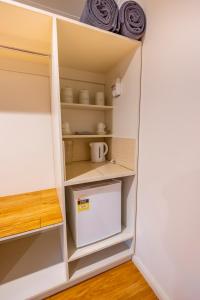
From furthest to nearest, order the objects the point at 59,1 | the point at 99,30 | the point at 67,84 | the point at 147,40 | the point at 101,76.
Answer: the point at 101,76, the point at 67,84, the point at 59,1, the point at 147,40, the point at 99,30

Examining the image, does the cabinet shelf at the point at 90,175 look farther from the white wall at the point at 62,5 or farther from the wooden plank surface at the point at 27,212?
the white wall at the point at 62,5

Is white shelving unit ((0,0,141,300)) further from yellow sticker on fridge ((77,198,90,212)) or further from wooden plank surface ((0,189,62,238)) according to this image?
yellow sticker on fridge ((77,198,90,212))

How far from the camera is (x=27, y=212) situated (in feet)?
3.33

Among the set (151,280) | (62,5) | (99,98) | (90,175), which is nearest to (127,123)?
(99,98)

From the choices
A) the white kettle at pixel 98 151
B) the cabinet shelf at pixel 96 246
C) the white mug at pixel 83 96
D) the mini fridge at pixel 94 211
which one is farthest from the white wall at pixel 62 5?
the cabinet shelf at pixel 96 246

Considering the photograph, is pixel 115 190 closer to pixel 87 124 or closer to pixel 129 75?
pixel 87 124

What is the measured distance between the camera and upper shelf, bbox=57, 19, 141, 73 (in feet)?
2.88

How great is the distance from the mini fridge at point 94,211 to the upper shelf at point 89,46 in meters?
1.02

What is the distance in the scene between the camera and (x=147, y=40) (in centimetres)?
101

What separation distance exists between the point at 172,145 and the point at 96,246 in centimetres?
97

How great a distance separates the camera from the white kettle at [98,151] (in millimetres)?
1434

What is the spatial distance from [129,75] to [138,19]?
34 centimetres

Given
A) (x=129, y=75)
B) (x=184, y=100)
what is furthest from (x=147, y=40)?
(x=184, y=100)

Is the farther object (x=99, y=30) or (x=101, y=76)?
(x=101, y=76)
